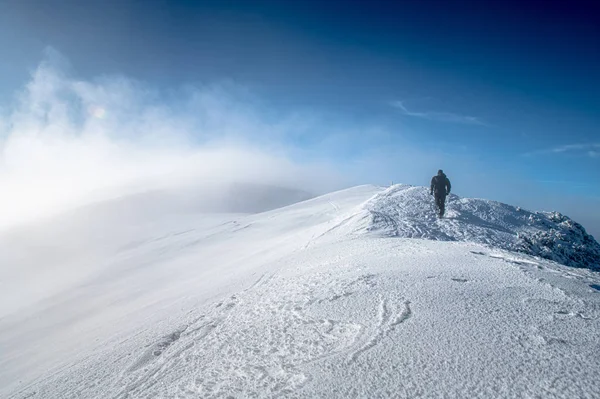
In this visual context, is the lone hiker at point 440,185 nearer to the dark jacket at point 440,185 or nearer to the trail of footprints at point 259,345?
the dark jacket at point 440,185

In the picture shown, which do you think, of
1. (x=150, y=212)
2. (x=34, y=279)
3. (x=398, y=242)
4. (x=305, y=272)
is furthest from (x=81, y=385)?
(x=150, y=212)

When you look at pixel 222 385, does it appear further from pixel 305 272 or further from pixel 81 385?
pixel 305 272

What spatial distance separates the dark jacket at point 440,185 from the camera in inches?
720

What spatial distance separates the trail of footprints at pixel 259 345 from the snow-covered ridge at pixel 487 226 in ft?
31.4

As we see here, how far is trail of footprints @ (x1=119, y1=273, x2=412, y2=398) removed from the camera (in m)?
4.20

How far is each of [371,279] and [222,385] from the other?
4395 millimetres

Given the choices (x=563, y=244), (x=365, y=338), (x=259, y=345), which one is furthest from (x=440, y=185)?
(x=259, y=345)

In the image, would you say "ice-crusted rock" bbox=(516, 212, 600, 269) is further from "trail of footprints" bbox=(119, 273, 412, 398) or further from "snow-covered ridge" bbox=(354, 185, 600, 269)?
"trail of footprints" bbox=(119, 273, 412, 398)

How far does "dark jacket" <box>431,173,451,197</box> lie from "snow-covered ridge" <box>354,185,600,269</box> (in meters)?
1.71

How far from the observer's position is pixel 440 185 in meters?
18.4

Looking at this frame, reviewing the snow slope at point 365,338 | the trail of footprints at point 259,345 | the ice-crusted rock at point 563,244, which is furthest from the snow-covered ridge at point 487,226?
the trail of footprints at point 259,345

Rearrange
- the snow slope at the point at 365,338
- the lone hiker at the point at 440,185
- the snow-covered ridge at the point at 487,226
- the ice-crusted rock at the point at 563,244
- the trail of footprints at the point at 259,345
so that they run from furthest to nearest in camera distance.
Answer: the lone hiker at the point at 440,185
the ice-crusted rock at the point at 563,244
the snow-covered ridge at the point at 487,226
the trail of footprints at the point at 259,345
the snow slope at the point at 365,338

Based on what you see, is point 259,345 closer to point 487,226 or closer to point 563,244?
point 487,226

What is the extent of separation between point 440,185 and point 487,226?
4.20 m
